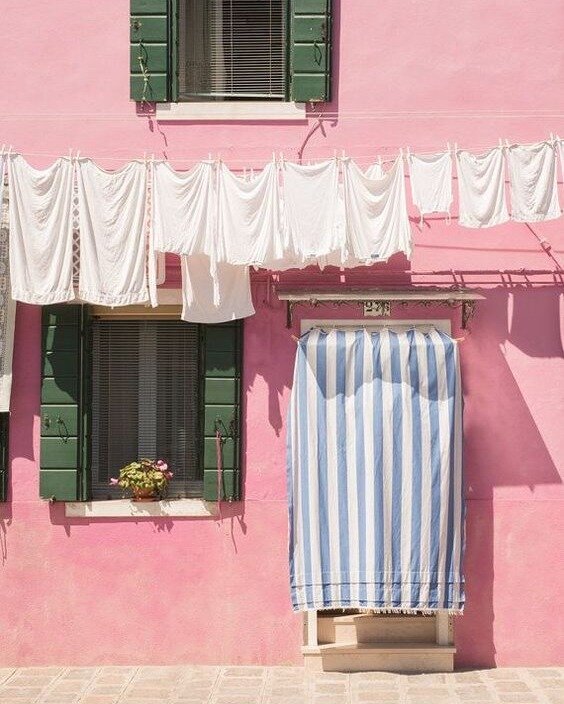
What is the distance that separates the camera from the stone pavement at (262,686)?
7660 millimetres

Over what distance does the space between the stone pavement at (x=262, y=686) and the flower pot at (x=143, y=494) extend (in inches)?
54.0

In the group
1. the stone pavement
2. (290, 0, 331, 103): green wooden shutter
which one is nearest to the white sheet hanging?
(290, 0, 331, 103): green wooden shutter

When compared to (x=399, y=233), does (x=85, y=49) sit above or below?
above

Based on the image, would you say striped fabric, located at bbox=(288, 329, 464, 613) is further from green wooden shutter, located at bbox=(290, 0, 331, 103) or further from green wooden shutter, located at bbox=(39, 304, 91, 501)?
green wooden shutter, located at bbox=(290, 0, 331, 103)

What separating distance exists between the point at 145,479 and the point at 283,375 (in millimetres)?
1420

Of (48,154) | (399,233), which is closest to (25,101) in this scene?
(48,154)

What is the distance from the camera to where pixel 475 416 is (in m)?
8.48

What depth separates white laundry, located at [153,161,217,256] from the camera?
7.82 m

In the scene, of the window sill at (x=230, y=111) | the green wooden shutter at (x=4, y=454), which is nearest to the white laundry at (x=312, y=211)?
the window sill at (x=230, y=111)

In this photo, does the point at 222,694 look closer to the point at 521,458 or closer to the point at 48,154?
the point at 521,458

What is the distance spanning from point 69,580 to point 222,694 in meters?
1.65

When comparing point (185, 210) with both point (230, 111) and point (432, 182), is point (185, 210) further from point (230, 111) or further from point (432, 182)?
point (432, 182)

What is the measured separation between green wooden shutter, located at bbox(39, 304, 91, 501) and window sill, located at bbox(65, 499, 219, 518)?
0.11m

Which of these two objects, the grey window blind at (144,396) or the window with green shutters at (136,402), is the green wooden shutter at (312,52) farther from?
the grey window blind at (144,396)
